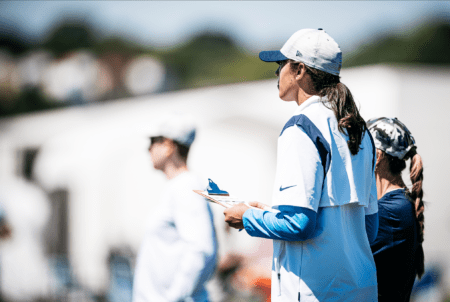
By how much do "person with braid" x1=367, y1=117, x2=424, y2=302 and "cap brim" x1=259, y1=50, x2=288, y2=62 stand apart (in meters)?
0.76

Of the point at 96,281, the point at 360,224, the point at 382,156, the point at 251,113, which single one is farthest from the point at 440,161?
the point at 96,281

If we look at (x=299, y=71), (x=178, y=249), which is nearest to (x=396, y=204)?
(x=299, y=71)

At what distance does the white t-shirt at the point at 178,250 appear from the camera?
7.67ft

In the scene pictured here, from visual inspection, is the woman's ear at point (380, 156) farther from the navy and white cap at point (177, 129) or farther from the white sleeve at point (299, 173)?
the navy and white cap at point (177, 129)

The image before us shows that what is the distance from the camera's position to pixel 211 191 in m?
1.78

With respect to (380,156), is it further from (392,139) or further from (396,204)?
(396,204)

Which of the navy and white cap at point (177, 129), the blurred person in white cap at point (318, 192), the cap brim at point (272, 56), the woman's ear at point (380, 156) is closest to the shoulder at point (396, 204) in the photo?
the woman's ear at point (380, 156)

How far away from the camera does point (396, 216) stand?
204 centimetres

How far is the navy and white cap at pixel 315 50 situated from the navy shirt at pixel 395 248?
800 millimetres

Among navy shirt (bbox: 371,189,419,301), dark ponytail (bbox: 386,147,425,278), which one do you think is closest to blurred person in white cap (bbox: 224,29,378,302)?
navy shirt (bbox: 371,189,419,301)

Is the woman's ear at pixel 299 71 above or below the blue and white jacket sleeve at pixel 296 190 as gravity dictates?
above

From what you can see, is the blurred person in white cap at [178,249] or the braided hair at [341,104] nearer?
the braided hair at [341,104]

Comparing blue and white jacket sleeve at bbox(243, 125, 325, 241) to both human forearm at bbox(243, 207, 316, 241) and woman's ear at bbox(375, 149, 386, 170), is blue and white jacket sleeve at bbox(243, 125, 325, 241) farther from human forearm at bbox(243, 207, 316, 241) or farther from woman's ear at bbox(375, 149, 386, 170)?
woman's ear at bbox(375, 149, 386, 170)

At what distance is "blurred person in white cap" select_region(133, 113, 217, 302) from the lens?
2.34 meters
